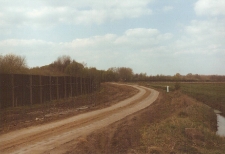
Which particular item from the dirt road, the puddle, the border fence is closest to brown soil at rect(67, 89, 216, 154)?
the dirt road

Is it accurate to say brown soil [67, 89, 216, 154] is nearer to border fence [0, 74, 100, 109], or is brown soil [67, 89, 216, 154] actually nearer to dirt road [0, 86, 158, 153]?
dirt road [0, 86, 158, 153]

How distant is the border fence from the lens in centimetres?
1994

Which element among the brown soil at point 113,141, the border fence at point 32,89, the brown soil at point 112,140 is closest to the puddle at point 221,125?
the brown soil at point 112,140

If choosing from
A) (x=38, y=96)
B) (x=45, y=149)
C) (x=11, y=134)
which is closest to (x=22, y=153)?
(x=45, y=149)

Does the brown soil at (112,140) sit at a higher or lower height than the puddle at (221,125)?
higher

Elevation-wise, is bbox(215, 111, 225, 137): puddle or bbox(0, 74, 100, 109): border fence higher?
bbox(0, 74, 100, 109): border fence

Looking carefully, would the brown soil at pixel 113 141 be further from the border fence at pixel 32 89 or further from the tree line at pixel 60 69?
the tree line at pixel 60 69

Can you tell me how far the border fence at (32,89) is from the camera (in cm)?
A: 1994

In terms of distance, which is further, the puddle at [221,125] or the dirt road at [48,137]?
the puddle at [221,125]

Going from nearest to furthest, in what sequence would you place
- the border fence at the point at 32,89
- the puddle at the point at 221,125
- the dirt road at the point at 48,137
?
the dirt road at the point at 48,137
the puddle at the point at 221,125
the border fence at the point at 32,89

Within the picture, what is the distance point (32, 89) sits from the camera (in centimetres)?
2283

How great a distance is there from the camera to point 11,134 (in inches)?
437

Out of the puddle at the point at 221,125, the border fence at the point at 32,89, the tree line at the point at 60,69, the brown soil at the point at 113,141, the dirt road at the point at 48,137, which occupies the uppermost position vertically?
the tree line at the point at 60,69

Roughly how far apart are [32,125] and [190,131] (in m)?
8.16
